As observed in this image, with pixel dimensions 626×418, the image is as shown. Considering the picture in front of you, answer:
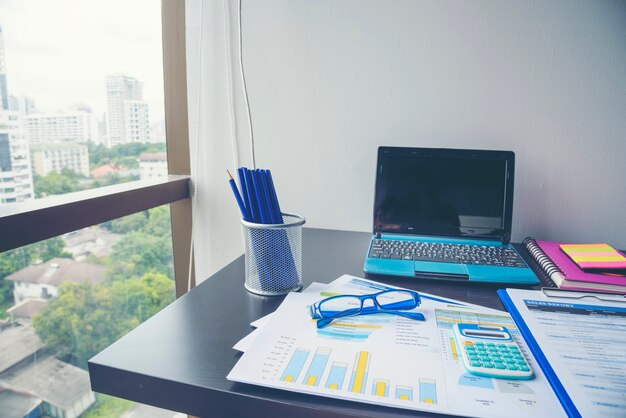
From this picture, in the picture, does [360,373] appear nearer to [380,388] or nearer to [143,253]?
[380,388]

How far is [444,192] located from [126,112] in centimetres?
92

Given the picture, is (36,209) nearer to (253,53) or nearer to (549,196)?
(253,53)

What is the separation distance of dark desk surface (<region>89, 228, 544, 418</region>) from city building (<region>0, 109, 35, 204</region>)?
476mm

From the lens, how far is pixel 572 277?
734 mm

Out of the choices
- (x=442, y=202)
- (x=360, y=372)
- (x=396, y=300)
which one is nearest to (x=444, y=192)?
(x=442, y=202)

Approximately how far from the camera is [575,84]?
98 centimetres

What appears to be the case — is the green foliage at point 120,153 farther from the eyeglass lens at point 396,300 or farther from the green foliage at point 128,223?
the eyeglass lens at point 396,300

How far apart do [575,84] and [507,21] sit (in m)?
0.22

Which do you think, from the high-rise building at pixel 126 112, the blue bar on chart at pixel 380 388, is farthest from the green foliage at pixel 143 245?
the blue bar on chart at pixel 380 388

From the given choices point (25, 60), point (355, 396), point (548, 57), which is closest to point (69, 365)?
point (25, 60)

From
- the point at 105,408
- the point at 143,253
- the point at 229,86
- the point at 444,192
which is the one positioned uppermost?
the point at 229,86

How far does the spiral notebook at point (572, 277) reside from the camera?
0.71 m

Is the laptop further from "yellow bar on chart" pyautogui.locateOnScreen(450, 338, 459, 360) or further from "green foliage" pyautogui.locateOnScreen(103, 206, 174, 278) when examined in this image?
"green foliage" pyautogui.locateOnScreen(103, 206, 174, 278)

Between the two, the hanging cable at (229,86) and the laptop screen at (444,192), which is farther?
the hanging cable at (229,86)
